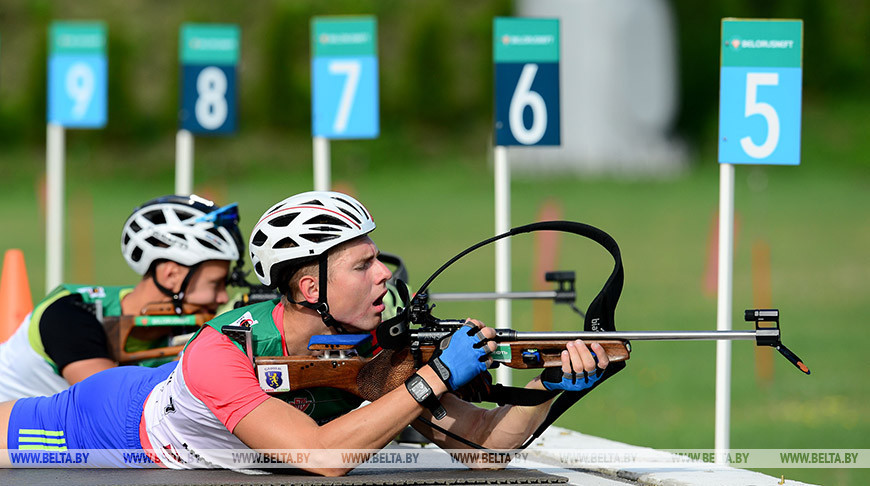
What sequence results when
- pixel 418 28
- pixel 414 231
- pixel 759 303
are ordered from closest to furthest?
pixel 759 303 < pixel 414 231 < pixel 418 28

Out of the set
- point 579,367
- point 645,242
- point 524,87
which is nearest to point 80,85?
point 524,87

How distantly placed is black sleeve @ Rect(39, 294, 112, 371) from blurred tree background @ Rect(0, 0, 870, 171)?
38481mm

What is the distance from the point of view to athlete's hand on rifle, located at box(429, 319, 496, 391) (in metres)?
5.11

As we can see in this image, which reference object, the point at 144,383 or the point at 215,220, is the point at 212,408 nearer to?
the point at 144,383

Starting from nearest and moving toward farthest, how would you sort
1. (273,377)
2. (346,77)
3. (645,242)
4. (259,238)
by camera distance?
1. (273,377)
2. (259,238)
3. (346,77)
4. (645,242)

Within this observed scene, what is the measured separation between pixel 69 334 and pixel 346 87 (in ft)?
14.8

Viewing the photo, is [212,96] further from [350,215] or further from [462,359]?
[462,359]

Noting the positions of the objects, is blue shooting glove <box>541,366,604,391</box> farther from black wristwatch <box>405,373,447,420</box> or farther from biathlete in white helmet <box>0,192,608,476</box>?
black wristwatch <box>405,373,447,420</box>

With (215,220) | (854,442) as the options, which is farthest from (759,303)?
(215,220)

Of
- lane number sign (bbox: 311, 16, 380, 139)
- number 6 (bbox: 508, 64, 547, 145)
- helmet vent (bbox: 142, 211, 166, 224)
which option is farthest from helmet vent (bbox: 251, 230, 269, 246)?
lane number sign (bbox: 311, 16, 380, 139)

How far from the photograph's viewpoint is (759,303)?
18.4 m

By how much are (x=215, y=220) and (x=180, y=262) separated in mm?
314

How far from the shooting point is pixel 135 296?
23.9 ft

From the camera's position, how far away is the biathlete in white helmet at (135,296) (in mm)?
6695
